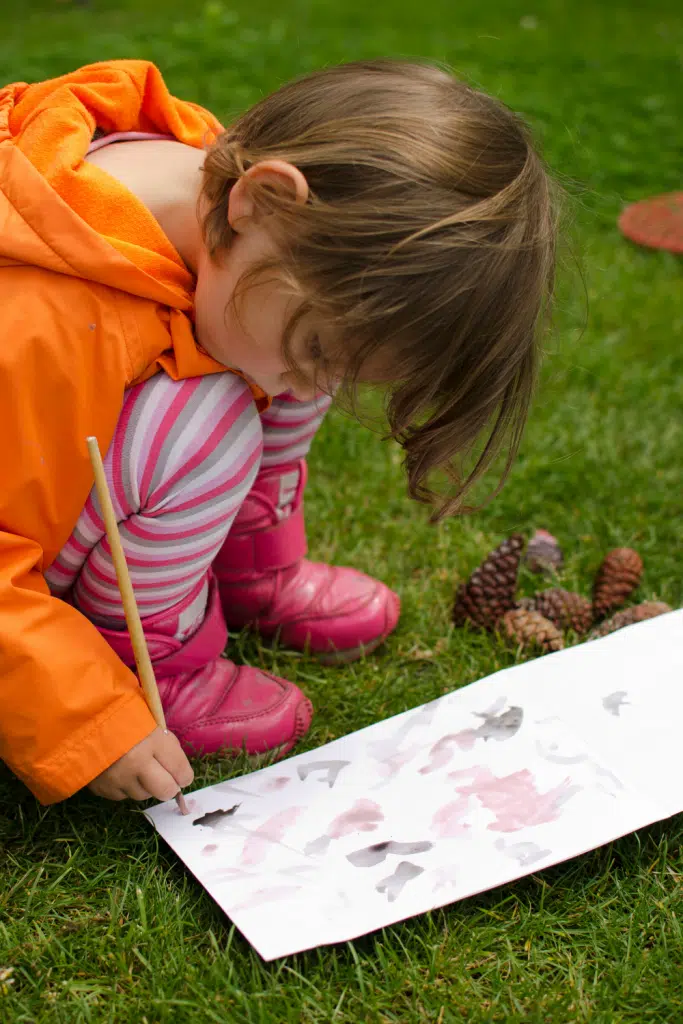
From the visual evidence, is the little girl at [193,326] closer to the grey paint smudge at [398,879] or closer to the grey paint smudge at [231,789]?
the grey paint smudge at [231,789]

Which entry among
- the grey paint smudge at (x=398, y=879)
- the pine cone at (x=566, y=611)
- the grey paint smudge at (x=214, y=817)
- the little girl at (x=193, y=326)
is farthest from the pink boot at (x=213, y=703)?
the pine cone at (x=566, y=611)

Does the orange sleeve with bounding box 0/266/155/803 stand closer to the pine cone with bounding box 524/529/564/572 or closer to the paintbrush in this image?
the paintbrush

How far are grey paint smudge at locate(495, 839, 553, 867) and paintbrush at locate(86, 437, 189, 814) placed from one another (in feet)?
1.06

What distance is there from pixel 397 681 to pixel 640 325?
127 cm

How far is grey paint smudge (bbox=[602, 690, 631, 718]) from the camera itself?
4.18 ft

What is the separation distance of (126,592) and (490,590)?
1.87ft

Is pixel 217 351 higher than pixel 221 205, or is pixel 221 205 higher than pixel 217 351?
pixel 221 205

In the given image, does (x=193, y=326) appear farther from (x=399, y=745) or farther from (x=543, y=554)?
(x=543, y=554)

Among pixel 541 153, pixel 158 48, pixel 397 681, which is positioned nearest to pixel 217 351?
pixel 541 153

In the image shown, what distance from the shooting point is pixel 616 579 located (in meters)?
1.54

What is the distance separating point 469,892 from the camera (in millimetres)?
1052

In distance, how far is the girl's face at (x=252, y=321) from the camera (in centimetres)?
99

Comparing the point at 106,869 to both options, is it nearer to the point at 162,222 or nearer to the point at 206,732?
the point at 206,732

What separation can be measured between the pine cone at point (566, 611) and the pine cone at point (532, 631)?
3 centimetres
